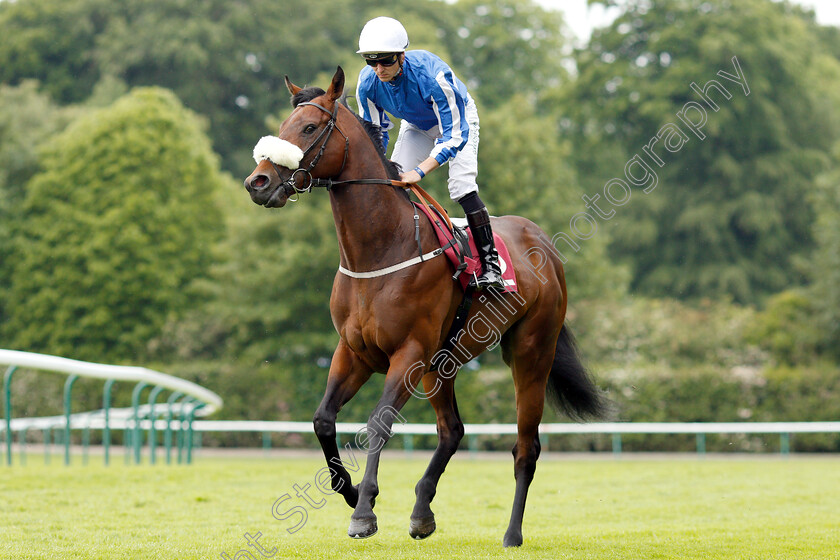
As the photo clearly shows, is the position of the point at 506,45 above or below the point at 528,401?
above

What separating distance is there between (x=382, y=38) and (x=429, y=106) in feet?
2.01

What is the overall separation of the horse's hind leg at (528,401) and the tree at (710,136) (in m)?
23.4

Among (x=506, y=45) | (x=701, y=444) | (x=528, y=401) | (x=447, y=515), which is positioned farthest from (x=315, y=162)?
(x=506, y=45)

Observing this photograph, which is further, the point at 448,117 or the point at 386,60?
the point at 448,117

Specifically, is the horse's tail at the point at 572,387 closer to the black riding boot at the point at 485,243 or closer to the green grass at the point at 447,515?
the green grass at the point at 447,515

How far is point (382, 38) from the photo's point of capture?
Answer: 5.44 meters

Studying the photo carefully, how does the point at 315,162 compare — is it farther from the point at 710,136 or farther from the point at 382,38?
the point at 710,136

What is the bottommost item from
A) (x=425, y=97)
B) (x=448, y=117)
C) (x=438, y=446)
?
(x=438, y=446)

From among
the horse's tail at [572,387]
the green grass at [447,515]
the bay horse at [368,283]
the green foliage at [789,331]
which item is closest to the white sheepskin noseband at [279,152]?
the bay horse at [368,283]

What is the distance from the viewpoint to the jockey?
5504mm

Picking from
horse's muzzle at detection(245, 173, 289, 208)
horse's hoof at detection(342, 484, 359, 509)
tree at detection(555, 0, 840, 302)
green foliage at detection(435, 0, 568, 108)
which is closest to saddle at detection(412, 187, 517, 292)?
horse's muzzle at detection(245, 173, 289, 208)

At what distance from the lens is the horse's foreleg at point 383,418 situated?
5.07m

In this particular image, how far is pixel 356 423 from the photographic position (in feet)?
64.0

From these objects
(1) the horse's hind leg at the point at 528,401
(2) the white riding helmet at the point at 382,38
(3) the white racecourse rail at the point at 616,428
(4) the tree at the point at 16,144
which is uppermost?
(4) the tree at the point at 16,144
